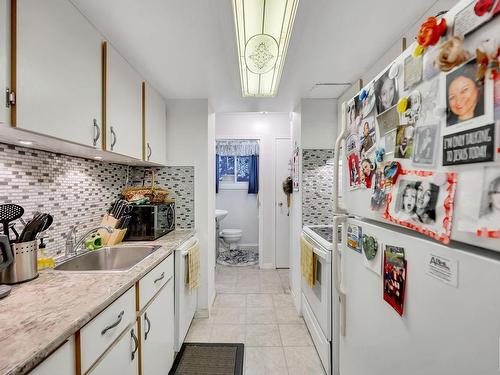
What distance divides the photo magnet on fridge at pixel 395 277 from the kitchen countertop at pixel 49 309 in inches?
39.7

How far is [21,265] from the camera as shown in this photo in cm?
108

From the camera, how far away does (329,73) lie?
6.57 ft

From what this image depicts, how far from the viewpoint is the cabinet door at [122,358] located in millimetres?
966

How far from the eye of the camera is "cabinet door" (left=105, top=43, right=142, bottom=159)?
1.49 m

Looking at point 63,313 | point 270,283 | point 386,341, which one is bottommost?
point 270,283

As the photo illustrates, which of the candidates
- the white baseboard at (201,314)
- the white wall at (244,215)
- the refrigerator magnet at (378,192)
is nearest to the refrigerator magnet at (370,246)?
the refrigerator magnet at (378,192)

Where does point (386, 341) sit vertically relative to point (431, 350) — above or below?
below

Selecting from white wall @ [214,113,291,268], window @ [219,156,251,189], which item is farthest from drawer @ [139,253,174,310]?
window @ [219,156,251,189]

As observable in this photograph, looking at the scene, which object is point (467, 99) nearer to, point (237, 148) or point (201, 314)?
point (201, 314)

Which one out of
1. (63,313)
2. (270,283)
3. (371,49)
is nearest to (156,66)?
(371,49)

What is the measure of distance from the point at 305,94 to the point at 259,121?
1614 millimetres

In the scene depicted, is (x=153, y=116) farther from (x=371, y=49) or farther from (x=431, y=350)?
(x=431, y=350)

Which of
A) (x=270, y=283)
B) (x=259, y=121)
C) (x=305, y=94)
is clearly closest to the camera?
(x=305, y=94)

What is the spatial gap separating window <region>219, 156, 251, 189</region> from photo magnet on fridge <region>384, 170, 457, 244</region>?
447 centimetres
